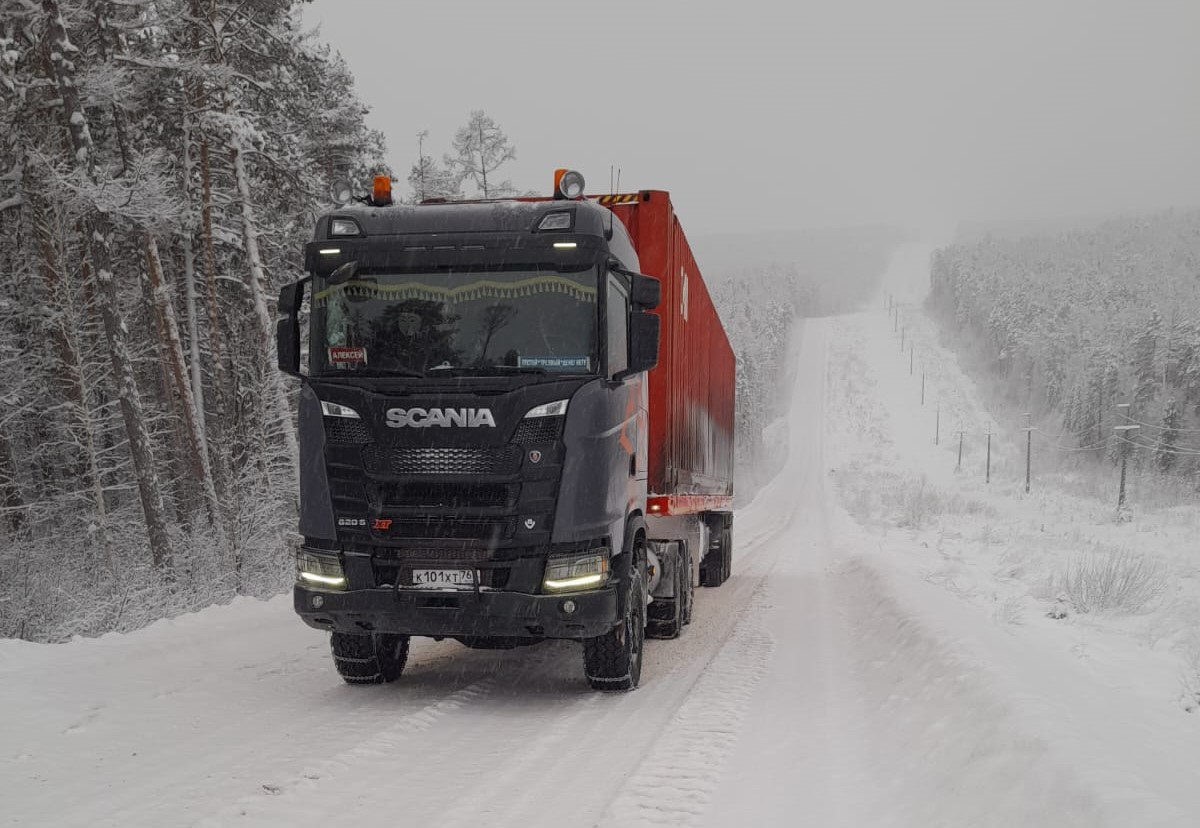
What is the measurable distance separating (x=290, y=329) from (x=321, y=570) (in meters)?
1.78

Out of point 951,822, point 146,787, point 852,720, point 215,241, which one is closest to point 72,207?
point 215,241

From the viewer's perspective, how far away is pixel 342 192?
6547mm

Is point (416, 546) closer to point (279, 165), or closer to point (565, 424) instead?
point (565, 424)

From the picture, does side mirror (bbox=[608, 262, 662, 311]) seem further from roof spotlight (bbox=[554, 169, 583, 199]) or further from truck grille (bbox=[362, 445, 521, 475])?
truck grille (bbox=[362, 445, 521, 475])

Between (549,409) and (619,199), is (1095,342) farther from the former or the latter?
(549,409)

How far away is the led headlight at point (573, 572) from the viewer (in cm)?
564

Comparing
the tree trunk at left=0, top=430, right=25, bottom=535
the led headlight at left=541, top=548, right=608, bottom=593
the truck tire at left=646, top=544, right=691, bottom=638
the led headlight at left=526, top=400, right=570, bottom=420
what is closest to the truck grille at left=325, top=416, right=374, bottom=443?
the led headlight at left=526, top=400, right=570, bottom=420

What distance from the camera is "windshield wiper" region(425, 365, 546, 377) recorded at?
5715 millimetres

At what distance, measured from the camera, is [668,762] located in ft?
15.5

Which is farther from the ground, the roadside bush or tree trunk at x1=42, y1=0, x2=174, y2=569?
tree trunk at x1=42, y1=0, x2=174, y2=569

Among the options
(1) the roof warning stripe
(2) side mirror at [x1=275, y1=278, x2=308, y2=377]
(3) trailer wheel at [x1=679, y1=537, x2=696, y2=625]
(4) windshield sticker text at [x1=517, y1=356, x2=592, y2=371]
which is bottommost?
(3) trailer wheel at [x1=679, y1=537, x2=696, y2=625]

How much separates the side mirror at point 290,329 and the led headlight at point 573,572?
2339 mm

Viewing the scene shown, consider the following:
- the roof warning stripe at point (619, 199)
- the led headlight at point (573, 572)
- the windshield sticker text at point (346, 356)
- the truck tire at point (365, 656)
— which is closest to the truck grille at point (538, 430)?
the led headlight at point (573, 572)

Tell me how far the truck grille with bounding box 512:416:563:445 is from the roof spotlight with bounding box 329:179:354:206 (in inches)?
95.8
